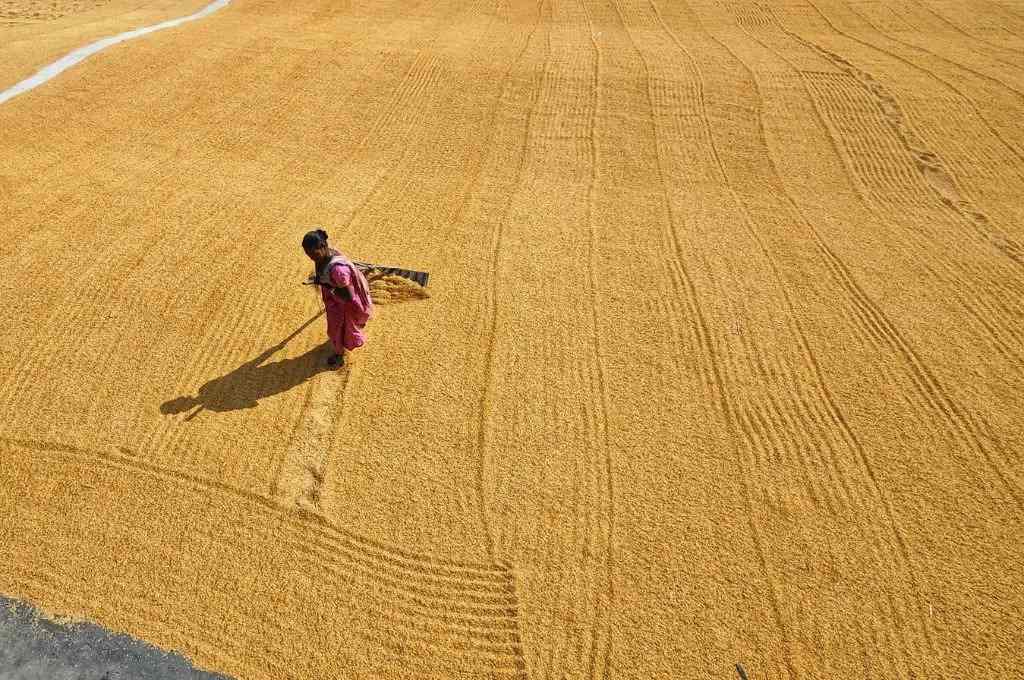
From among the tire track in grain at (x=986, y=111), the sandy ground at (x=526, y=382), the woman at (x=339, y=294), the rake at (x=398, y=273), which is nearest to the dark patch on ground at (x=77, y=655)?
the sandy ground at (x=526, y=382)

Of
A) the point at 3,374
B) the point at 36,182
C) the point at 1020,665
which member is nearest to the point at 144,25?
the point at 36,182

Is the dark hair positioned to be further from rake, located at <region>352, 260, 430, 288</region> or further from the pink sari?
rake, located at <region>352, 260, 430, 288</region>

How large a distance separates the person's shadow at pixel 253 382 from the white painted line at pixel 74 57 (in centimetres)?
877

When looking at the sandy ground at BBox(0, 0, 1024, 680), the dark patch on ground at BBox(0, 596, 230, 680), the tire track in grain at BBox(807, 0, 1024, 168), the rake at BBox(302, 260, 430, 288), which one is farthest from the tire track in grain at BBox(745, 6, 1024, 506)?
the dark patch on ground at BBox(0, 596, 230, 680)

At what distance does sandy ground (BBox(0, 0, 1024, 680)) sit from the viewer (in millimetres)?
4113

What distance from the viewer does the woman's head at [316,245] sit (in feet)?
15.4

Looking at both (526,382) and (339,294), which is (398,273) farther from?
(526,382)

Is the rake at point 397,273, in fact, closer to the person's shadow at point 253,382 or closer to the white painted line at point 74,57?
the person's shadow at point 253,382

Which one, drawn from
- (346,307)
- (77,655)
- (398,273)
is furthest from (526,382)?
(77,655)

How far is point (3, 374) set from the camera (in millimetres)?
5582

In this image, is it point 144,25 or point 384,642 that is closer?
point 384,642

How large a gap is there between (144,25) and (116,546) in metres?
14.6

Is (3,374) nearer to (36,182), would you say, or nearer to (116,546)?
(116,546)

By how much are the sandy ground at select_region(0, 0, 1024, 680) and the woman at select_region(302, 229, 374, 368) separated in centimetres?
40
